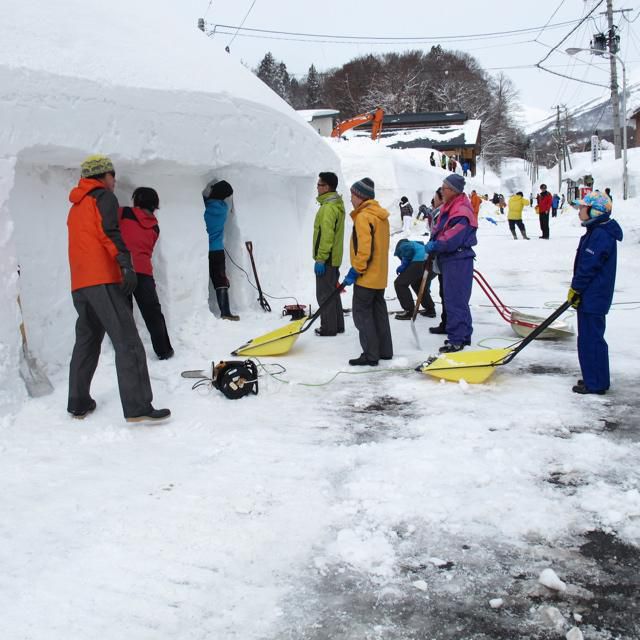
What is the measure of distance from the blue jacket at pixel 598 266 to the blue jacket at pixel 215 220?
4.27 m

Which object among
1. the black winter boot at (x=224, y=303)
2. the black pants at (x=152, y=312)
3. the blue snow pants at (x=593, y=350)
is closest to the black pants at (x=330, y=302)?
the black winter boot at (x=224, y=303)

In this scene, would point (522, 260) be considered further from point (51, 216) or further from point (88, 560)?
point (88, 560)

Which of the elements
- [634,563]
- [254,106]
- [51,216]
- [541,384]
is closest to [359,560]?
[634,563]

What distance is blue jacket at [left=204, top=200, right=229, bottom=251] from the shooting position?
736cm

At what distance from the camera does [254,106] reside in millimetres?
7676

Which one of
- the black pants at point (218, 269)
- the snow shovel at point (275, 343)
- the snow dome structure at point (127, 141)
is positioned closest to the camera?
the snow dome structure at point (127, 141)

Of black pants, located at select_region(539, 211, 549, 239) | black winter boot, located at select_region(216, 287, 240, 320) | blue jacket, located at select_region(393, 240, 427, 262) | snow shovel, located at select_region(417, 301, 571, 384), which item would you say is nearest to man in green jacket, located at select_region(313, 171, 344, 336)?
blue jacket, located at select_region(393, 240, 427, 262)

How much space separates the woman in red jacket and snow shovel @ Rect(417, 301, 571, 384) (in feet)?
8.13

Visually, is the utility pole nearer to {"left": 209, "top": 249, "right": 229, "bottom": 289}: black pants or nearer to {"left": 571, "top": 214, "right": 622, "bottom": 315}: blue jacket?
{"left": 209, "top": 249, "right": 229, "bottom": 289}: black pants

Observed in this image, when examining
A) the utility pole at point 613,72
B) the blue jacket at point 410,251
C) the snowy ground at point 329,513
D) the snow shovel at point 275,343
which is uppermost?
the utility pole at point 613,72

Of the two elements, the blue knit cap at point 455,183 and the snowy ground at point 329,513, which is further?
the blue knit cap at point 455,183

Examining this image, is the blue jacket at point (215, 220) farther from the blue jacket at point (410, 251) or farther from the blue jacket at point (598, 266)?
the blue jacket at point (598, 266)

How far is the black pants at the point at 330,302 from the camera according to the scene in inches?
266

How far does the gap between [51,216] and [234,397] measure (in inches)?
88.9
